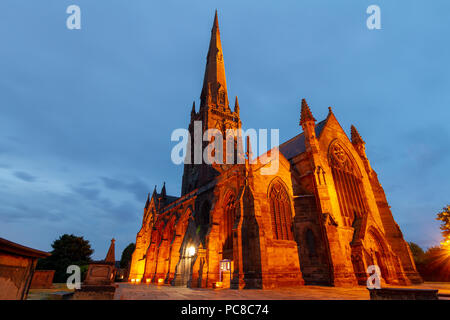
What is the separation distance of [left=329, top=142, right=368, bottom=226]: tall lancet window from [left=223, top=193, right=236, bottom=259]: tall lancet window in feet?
35.2

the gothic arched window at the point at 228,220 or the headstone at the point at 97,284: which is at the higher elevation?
the gothic arched window at the point at 228,220

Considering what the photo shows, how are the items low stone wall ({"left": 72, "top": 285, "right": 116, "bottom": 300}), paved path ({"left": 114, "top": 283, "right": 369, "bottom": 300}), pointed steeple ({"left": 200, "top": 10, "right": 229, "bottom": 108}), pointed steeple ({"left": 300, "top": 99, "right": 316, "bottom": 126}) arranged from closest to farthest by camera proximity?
low stone wall ({"left": 72, "top": 285, "right": 116, "bottom": 300}) → paved path ({"left": 114, "top": 283, "right": 369, "bottom": 300}) → pointed steeple ({"left": 300, "top": 99, "right": 316, "bottom": 126}) → pointed steeple ({"left": 200, "top": 10, "right": 229, "bottom": 108})

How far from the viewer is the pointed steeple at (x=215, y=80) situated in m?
45.4

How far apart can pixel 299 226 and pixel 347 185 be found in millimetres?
8691

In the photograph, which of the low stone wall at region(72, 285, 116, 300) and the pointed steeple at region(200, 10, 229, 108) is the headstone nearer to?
the low stone wall at region(72, 285, 116, 300)

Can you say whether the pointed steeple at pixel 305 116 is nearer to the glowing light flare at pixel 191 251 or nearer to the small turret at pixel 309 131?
the small turret at pixel 309 131

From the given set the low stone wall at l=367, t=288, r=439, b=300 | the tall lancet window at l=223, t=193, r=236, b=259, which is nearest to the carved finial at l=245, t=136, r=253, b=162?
the tall lancet window at l=223, t=193, r=236, b=259

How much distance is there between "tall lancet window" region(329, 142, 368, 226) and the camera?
21.3m

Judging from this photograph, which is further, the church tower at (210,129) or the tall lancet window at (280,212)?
the church tower at (210,129)

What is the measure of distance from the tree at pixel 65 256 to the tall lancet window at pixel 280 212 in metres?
32.0

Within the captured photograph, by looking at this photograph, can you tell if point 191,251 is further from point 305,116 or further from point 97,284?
point 305,116

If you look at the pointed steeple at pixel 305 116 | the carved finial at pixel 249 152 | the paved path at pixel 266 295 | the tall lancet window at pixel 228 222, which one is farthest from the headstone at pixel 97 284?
the pointed steeple at pixel 305 116

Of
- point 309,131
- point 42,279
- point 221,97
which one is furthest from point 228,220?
point 221,97
